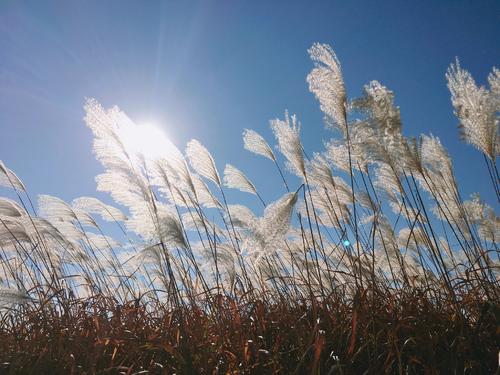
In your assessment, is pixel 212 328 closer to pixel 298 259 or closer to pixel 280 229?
pixel 280 229

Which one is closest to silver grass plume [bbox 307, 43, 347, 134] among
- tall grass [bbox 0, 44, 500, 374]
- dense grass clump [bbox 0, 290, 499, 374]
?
tall grass [bbox 0, 44, 500, 374]

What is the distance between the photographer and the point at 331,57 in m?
2.79

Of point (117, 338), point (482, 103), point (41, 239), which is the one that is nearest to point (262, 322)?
point (117, 338)

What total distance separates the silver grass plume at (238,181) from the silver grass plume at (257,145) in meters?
0.27

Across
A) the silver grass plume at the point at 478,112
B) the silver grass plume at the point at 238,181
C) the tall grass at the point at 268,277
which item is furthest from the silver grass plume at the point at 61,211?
the silver grass plume at the point at 478,112

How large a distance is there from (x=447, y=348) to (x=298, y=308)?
1024mm

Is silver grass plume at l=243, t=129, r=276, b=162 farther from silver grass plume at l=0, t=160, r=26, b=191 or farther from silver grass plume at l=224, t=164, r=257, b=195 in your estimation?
silver grass plume at l=0, t=160, r=26, b=191

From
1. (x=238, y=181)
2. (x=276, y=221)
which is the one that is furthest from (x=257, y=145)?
(x=276, y=221)

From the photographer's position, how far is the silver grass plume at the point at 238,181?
3744 millimetres

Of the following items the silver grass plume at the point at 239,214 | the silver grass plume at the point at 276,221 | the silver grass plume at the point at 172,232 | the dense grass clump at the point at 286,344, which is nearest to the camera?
the dense grass clump at the point at 286,344

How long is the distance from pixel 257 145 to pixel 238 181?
0.41 metres

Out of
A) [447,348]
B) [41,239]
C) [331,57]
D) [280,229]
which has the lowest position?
[447,348]

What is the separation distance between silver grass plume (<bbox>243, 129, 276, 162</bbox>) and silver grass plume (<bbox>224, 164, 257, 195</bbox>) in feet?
0.90

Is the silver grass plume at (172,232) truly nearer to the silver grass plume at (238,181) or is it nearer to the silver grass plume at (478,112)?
the silver grass plume at (238,181)
